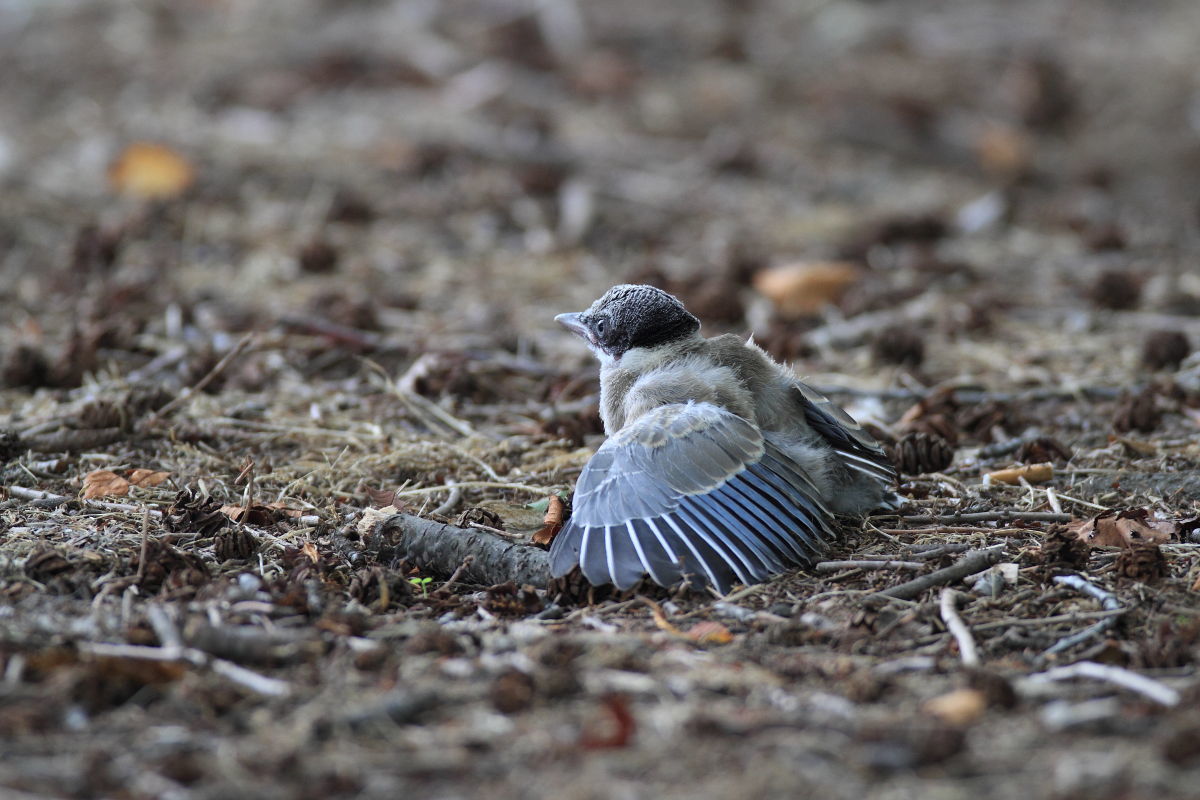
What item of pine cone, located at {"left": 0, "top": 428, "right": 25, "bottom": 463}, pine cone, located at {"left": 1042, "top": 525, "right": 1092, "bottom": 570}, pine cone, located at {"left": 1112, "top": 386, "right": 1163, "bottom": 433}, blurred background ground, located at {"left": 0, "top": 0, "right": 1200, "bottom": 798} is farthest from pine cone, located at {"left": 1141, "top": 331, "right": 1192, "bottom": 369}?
pine cone, located at {"left": 0, "top": 428, "right": 25, "bottom": 463}

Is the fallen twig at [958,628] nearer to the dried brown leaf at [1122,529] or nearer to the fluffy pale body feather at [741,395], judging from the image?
the dried brown leaf at [1122,529]

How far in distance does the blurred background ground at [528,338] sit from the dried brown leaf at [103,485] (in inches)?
1.3

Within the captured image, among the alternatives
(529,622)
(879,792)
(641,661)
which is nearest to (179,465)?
(529,622)

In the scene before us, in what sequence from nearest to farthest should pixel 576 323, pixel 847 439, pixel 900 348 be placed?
1. pixel 847 439
2. pixel 576 323
3. pixel 900 348

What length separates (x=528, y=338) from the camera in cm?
660

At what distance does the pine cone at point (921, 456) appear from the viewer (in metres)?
4.87

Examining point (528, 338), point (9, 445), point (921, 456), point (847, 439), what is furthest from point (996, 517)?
point (9, 445)

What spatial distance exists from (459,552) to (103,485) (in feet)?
4.60

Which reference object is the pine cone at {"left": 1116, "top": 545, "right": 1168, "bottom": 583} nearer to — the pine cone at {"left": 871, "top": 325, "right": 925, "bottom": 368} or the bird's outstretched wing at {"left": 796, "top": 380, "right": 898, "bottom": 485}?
the bird's outstretched wing at {"left": 796, "top": 380, "right": 898, "bottom": 485}

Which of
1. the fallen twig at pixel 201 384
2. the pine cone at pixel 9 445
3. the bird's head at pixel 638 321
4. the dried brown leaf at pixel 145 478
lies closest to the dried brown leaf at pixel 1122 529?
the bird's head at pixel 638 321

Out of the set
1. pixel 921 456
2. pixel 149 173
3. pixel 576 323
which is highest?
pixel 149 173

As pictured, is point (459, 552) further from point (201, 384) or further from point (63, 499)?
point (201, 384)

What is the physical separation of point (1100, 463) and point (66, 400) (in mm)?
4331

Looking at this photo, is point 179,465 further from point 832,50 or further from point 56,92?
point 832,50
